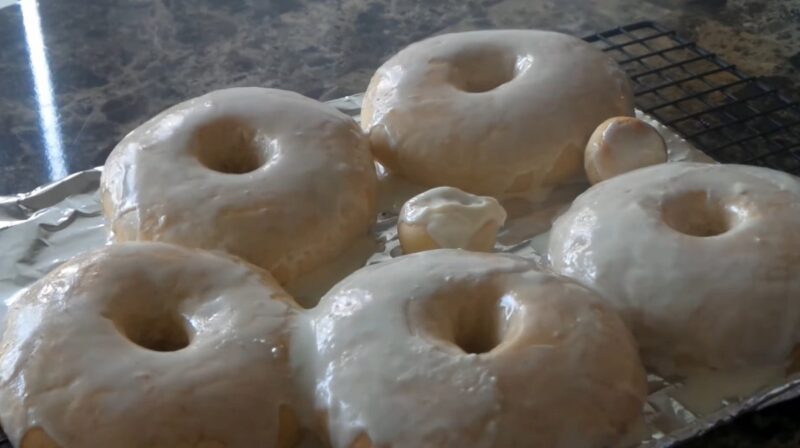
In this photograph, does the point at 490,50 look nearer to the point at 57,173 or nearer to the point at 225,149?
the point at 225,149

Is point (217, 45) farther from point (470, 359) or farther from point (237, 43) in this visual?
point (470, 359)

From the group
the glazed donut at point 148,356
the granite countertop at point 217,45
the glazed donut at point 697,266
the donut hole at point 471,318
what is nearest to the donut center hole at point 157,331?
the glazed donut at point 148,356

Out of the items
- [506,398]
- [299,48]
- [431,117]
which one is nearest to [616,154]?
[431,117]

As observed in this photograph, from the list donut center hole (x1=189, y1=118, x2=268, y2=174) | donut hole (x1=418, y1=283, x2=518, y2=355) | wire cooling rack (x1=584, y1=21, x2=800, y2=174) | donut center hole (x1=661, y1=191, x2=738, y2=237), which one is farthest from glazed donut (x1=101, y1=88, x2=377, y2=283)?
wire cooling rack (x1=584, y1=21, x2=800, y2=174)

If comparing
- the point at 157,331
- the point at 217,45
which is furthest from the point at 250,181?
the point at 217,45

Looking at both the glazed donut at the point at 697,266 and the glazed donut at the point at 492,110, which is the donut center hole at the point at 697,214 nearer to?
the glazed donut at the point at 697,266

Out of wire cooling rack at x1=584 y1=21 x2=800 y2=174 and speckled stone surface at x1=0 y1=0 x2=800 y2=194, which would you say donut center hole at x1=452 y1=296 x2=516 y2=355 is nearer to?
wire cooling rack at x1=584 y1=21 x2=800 y2=174
